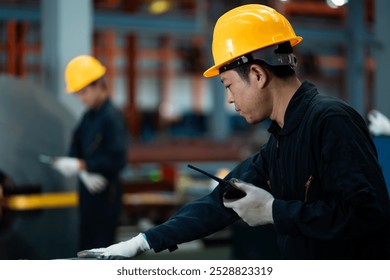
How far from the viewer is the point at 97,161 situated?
11.1 feet

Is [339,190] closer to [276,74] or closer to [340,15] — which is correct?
[276,74]

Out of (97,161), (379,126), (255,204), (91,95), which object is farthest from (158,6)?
(255,204)

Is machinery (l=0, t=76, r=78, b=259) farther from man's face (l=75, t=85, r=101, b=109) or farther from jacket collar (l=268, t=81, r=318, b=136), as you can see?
jacket collar (l=268, t=81, r=318, b=136)

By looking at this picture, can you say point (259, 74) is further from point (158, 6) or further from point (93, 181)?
point (158, 6)

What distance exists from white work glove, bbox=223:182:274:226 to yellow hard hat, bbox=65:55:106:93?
7.30 ft

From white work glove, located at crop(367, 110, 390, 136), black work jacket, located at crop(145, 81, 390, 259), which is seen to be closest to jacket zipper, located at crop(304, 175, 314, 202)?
black work jacket, located at crop(145, 81, 390, 259)

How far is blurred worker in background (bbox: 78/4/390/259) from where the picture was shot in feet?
4.04

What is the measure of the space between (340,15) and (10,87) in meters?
9.68

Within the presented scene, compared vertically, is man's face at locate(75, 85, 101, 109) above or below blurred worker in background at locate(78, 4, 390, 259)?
below

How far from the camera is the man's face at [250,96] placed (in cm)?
140

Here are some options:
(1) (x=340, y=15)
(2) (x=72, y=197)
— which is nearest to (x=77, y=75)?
(2) (x=72, y=197)

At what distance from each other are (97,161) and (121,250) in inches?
78.0

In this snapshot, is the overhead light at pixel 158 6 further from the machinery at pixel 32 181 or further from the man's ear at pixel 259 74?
the man's ear at pixel 259 74

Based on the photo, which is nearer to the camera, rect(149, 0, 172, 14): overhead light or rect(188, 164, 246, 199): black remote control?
rect(188, 164, 246, 199): black remote control
